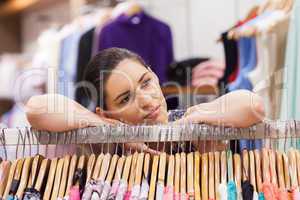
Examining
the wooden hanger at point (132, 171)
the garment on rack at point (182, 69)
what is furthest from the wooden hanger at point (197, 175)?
the garment on rack at point (182, 69)

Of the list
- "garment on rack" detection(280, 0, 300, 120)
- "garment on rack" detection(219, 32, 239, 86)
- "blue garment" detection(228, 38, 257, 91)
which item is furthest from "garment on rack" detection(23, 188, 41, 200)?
"garment on rack" detection(219, 32, 239, 86)

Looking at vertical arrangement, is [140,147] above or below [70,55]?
below

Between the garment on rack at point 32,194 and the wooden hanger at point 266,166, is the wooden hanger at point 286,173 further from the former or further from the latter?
the garment on rack at point 32,194

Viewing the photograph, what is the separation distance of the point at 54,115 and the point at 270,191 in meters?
0.40

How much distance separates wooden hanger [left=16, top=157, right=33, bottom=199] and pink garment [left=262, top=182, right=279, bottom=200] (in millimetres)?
417

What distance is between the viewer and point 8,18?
344 cm

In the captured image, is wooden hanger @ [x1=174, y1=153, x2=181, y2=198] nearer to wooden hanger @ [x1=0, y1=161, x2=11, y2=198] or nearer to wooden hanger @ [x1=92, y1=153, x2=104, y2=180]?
wooden hanger @ [x1=92, y1=153, x2=104, y2=180]

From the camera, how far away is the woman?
97 cm

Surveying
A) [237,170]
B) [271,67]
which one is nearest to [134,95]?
[237,170]

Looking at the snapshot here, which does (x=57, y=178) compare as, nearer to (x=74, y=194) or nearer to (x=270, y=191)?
(x=74, y=194)

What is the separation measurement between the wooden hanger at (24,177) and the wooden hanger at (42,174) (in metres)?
0.02

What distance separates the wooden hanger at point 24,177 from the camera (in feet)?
3.19

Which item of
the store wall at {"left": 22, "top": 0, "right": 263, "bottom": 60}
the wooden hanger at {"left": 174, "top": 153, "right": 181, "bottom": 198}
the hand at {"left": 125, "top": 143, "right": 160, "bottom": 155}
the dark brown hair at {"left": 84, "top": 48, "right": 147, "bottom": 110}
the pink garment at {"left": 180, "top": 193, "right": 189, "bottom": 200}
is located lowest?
the pink garment at {"left": 180, "top": 193, "right": 189, "bottom": 200}

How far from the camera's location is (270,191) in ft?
3.05
